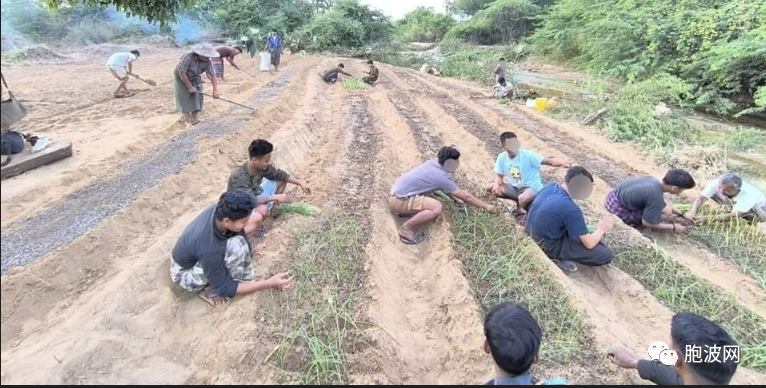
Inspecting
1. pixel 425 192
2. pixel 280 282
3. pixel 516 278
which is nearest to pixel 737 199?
pixel 516 278

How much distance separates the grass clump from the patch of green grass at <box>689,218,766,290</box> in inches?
147

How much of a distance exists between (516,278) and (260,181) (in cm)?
239

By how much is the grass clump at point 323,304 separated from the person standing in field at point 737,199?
3.84 meters

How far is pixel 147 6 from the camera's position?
17.9 feet

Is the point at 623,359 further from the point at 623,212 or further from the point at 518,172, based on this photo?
the point at 623,212

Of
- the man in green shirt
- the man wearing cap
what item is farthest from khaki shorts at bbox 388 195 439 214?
the man wearing cap

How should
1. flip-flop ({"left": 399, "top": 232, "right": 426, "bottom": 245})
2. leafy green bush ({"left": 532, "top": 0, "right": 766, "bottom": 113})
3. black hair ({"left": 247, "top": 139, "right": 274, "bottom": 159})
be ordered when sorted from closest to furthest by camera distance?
black hair ({"left": 247, "top": 139, "right": 274, "bottom": 159}), flip-flop ({"left": 399, "top": 232, "right": 426, "bottom": 245}), leafy green bush ({"left": 532, "top": 0, "right": 766, "bottom": 113})

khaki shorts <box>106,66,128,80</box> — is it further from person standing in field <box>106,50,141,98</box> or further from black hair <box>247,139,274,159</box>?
black hair <box>247,139,274,159</box>

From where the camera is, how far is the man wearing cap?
7.27 metres

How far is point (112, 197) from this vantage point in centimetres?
474

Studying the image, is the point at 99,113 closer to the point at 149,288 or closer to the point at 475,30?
the point at 149,288

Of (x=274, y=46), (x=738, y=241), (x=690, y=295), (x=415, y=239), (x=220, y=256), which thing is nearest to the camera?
(x=220, y=256)

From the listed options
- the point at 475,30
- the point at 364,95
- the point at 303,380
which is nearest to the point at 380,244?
the point at 303,380

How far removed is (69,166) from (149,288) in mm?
3364
